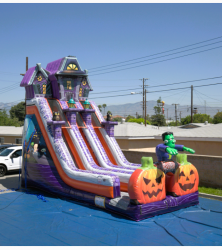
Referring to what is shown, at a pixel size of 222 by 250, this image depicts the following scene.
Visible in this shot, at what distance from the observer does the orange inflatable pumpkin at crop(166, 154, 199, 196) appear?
901 centimetres

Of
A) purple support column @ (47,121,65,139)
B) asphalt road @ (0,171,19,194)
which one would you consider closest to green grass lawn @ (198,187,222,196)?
purple support column @ (47,121,65,139)

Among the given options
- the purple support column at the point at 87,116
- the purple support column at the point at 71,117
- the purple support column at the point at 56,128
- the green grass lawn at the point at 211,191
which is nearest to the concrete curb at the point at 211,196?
the green grass lawn at the point at 211,191

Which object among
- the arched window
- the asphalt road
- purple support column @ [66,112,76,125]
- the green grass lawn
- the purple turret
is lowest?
the asphalt road

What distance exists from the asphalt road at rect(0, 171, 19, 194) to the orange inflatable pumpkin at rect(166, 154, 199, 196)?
21.9ft

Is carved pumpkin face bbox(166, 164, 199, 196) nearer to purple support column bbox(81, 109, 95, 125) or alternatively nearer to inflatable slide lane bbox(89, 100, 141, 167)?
inflatable slide lane bbox(89, 100, 141, 167)

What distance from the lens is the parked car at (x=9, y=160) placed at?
15503 millimetres

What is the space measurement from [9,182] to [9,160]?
2.18 m

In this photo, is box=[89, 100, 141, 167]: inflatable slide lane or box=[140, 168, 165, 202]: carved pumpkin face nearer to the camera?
box=[140, 168, 165, 202]: carved pumpkin face

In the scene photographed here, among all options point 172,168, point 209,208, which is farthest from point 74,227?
point 209,208

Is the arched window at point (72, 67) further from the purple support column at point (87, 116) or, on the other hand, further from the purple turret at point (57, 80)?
the purple support column at point (87, 116)

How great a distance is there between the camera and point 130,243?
6438mm

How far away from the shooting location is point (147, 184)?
8.17m

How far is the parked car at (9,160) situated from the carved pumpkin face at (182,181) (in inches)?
365

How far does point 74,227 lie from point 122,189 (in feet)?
8.67
